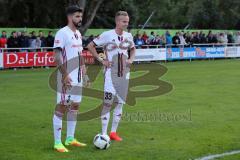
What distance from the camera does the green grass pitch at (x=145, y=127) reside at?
8250 millimetres

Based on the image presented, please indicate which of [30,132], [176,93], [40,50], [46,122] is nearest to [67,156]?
[30,132]

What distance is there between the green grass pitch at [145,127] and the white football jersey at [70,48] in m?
1.28

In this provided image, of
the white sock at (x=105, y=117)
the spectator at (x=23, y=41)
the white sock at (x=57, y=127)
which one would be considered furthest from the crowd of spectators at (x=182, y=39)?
the white sock at (x=57, y=127)

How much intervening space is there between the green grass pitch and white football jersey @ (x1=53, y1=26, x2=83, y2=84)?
4.19 feet

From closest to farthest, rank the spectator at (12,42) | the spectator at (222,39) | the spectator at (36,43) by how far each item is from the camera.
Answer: the spectator at (12,42) → the spectator at (36,43) → the spectator at (222,39)

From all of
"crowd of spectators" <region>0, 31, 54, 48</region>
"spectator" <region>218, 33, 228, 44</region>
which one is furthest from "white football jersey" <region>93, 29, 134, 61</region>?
"spectator" <region>218, 33, 228, 44</region>

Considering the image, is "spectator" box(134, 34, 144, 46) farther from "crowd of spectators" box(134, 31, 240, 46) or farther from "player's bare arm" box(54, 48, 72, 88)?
"player's bare arm" box(54, 48, 72, 88)

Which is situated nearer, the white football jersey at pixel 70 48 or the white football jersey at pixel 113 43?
the white football jersey at pixel 70 48

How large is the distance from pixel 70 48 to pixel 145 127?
3021 millimetres

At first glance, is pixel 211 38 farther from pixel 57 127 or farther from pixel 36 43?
pixel 57 127

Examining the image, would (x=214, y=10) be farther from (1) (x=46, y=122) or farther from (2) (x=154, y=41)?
(1) (x=46, y=122)

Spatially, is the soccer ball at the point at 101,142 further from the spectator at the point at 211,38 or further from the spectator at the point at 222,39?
the spectator at the point at 222,39

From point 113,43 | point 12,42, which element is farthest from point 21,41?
point 113,43

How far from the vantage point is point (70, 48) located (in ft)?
27.2
